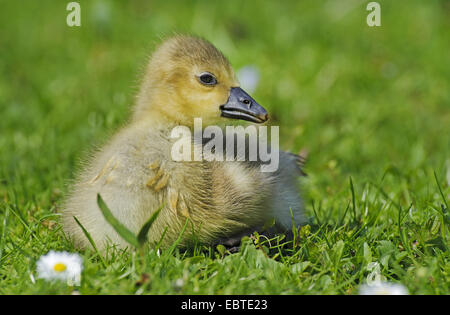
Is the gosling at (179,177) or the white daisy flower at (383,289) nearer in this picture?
the white daisy flower at (383,289)

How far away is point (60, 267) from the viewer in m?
2.20

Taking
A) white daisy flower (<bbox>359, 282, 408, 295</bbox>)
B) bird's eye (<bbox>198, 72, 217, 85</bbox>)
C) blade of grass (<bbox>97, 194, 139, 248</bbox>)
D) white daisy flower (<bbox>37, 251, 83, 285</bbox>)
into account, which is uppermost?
bird's eye (<bbox>198, 72, 217, 85</bbox>)

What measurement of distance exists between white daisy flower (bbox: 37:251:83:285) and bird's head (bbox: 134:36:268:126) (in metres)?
0.64

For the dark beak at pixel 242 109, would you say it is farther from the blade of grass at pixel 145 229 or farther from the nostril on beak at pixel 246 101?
the blade of grass at pixel 145 229

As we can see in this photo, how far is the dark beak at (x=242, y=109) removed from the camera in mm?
2604

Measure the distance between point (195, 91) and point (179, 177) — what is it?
44cm

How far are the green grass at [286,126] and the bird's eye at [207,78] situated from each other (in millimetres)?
406

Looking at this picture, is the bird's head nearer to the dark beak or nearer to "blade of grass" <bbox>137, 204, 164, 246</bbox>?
the dark beak

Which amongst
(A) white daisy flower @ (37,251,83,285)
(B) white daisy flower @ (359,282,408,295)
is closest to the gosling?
(A) white daisy flower @ (37,251,83,285)

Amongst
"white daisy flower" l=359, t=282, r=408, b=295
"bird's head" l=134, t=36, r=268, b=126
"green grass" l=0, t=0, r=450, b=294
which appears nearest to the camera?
"white daisy flower" l=359, t=282, r=408, b=295

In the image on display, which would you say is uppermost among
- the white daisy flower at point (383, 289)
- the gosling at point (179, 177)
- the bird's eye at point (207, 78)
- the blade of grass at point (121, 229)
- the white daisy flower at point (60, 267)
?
the bird's eye at point (207, 78)

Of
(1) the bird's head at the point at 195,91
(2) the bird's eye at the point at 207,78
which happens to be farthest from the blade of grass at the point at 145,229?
(2) the bird's eye at the point at 207,78

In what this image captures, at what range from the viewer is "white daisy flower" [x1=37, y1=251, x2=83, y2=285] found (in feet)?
7.07
